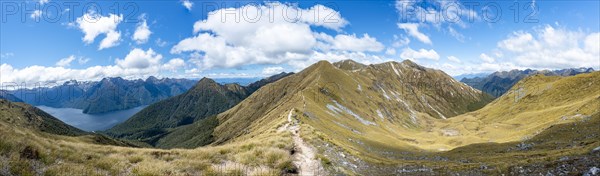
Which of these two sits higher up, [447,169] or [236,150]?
[236,150]

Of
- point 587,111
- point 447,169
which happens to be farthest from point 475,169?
point 587,111

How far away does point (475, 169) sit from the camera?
2298 centimetres

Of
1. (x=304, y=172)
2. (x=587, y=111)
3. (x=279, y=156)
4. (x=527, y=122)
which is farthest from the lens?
(x=527, y=122)

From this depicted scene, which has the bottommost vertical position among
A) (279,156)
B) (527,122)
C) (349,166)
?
(527,122)

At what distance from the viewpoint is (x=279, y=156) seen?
70.5 feet

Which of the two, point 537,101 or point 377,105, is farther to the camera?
point 377,105

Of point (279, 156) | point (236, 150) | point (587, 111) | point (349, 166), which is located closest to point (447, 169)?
point (349, 166)

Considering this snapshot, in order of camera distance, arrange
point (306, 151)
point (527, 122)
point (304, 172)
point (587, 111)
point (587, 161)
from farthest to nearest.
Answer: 1. point (527, 122)
2. point (587, 111)
3. point (306, 151)
4. point (304, 172)
5. point (587, 161)

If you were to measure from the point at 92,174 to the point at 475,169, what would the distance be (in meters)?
24.9

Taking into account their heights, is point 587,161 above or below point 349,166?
above

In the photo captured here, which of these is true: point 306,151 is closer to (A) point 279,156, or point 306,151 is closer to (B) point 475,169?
(A) point 279,156

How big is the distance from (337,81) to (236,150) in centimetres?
17062

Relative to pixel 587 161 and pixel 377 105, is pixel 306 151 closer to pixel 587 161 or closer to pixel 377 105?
pixel 587 161

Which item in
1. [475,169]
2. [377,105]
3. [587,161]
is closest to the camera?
[587,161]
